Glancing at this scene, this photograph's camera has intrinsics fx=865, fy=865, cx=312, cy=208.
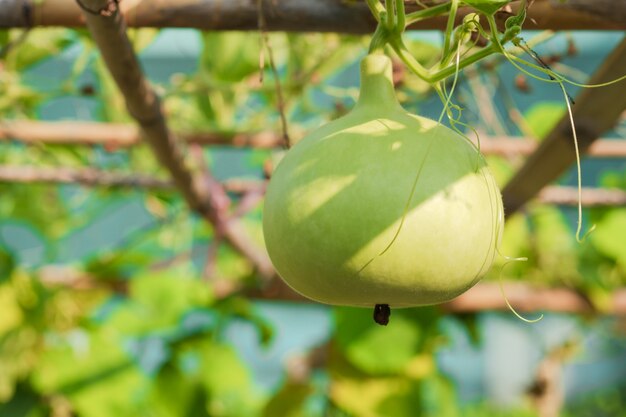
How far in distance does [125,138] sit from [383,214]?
1011 mm

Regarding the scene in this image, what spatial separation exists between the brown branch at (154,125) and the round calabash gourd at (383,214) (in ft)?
0.77

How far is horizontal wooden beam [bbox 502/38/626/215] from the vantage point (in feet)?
2.28

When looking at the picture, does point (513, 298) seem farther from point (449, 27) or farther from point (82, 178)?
point (449, 27)

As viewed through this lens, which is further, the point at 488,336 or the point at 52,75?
the point at 488,336

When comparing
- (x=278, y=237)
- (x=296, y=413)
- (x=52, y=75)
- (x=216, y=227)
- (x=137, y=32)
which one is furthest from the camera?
(x=52, y=75)

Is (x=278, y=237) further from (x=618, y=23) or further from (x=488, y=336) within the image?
(x=488, y=336)

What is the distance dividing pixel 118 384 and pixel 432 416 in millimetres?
1172

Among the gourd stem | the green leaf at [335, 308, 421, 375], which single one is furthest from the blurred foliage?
the gourd stem

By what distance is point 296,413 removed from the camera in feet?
5.72

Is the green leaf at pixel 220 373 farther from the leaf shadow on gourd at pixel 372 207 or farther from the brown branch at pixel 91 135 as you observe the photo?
the leaf shadow on gourd at pixel 372 207

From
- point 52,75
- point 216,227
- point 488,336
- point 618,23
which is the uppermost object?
point 618,23

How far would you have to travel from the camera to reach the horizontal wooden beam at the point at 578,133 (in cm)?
70

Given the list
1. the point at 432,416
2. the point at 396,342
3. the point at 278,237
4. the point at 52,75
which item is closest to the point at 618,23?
the point at 278,237

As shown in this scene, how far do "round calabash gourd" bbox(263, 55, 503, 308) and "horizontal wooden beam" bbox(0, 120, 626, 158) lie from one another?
0.90 meters
